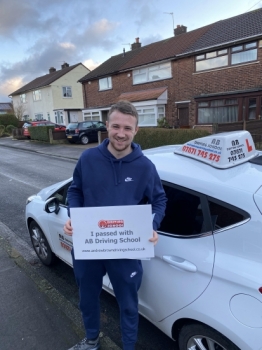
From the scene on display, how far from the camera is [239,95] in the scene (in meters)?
15.7

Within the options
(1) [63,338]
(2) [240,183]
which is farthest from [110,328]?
(2) [240,183]

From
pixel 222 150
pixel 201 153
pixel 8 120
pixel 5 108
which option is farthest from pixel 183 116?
pixel 5 108

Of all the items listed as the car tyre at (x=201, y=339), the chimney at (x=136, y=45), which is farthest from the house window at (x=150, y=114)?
the car tyre at (x=201, y=339)

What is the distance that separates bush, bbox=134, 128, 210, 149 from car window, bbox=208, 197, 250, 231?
29.7ft

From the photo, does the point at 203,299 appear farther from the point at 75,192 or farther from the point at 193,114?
the point at 193,114

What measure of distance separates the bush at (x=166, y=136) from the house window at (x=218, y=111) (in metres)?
6.61

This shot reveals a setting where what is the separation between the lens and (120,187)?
5.86ft

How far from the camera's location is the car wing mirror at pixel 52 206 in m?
2.80

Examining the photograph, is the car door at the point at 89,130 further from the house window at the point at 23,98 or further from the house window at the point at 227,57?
the house window at the point at 23,98

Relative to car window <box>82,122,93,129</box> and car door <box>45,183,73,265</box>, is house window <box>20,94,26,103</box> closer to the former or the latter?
car window <box>82,122,93,129</box>

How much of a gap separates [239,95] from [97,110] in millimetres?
13840

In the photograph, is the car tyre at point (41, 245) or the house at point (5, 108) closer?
the car tyre at point (41, 245)

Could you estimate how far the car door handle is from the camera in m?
1.70

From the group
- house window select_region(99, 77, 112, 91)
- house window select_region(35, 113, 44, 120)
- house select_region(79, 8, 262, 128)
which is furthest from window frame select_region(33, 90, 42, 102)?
house select_region(79, 8, 262, 128)
